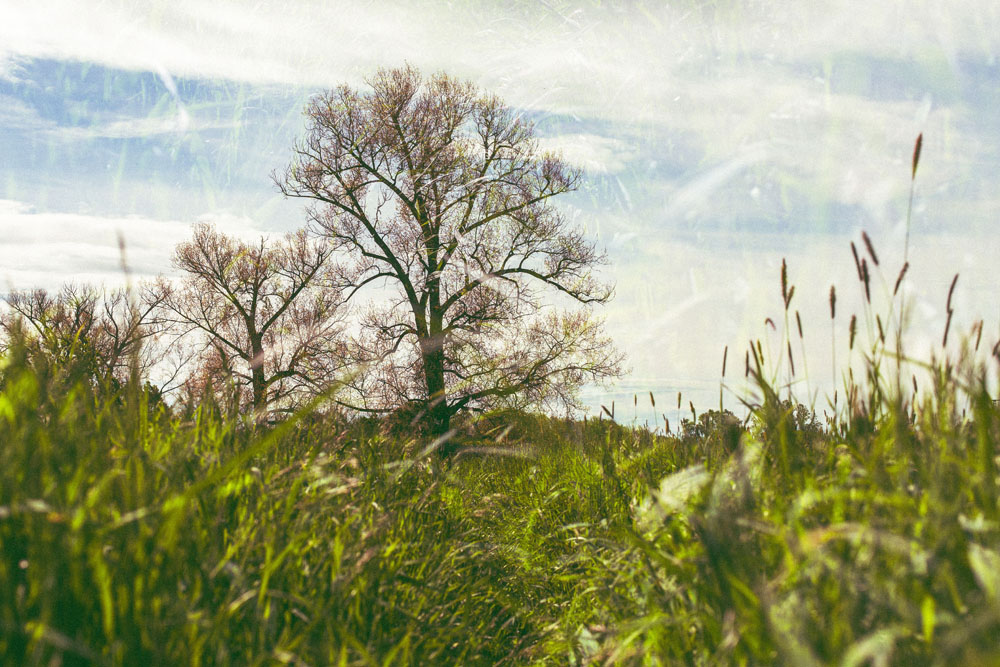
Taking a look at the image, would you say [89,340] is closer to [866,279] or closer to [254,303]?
[866,279]

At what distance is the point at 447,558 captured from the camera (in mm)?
3490

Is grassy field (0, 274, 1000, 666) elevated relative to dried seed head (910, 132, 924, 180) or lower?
lower

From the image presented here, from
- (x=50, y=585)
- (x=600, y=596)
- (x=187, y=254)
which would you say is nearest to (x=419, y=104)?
(x=187, y=254)

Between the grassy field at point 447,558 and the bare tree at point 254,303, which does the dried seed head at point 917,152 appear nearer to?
the grassy field at point 447,558

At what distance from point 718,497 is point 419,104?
64.1 ft

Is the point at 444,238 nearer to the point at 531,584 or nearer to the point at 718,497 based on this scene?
the point at 531,584

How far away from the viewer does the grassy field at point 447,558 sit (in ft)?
5.10

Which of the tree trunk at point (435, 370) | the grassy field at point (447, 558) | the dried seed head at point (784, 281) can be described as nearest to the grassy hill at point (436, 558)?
the grassy field at point (447, 558)

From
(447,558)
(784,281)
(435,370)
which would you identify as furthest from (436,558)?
(435,370)

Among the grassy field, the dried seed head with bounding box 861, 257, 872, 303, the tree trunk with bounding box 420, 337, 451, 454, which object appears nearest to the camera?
the grassy field

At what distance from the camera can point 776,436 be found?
272 cm

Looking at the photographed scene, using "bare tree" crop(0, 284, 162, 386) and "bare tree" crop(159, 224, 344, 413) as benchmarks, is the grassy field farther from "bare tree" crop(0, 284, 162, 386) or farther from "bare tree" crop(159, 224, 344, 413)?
"bare tree" crop(159, 224, 344, 413)

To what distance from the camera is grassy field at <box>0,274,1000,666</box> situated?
61.2 inches

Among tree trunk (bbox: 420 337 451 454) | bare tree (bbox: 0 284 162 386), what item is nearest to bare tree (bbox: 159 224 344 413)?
tree trunk (bbox: 420 337 451 454)
